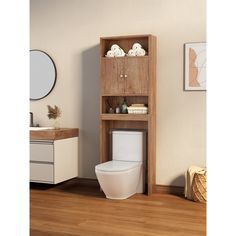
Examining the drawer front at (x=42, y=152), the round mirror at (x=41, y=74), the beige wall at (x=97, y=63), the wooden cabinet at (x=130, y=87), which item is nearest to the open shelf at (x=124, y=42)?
the wooden cabinet at (x=130, y=87)

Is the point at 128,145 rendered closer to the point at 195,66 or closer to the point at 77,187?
the point at 77,187

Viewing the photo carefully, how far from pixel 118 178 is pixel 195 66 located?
158cm

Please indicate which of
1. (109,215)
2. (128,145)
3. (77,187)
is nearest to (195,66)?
(128,145)

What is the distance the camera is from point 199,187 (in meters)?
4.41

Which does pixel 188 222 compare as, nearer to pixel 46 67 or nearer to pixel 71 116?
pixel 71 116

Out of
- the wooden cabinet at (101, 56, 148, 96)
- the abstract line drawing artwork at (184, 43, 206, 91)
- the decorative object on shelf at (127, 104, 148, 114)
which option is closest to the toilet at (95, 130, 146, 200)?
the decorative object on shelf at (127, 104, 148, 114)

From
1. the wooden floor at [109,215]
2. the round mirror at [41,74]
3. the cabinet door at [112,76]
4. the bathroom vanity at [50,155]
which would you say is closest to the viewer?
the wooden floor at [109,215]

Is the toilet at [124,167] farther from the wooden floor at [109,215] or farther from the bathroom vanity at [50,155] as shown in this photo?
the bathroom vanity at [50,155]

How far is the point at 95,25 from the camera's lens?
526 centimetres

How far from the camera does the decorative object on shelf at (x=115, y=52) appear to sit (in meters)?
4.91

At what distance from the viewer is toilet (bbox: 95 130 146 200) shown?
4.45 metres

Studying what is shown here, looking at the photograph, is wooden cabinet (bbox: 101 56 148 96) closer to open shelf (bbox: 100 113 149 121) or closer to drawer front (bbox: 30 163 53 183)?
open shelf (bbox: 100 113 149 121)

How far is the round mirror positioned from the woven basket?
2.33 m

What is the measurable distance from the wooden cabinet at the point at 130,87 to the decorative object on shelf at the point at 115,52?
54 mm
